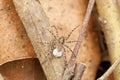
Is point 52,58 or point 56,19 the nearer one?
point 52,58

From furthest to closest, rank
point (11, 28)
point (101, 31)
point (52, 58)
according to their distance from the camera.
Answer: point (101, 31)
point (11, 28)
point (52, 58)

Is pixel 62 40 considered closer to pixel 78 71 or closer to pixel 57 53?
pixel 57 53

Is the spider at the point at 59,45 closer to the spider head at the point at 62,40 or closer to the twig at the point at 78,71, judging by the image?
the spider head at the point at 62,40

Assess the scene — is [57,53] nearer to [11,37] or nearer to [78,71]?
[78,71]

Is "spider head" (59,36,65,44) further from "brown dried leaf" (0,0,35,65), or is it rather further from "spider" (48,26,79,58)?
"brown dried leaf" (0,0,35,65)

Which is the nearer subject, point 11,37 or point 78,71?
point 78,71

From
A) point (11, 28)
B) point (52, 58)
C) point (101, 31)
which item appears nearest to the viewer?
point (52, 58)

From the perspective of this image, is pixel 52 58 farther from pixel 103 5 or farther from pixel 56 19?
pixel 103 5

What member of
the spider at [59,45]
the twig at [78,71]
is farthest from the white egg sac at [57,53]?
the twig at [78,71]

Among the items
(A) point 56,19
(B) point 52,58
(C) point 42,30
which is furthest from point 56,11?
(B) point 52,58

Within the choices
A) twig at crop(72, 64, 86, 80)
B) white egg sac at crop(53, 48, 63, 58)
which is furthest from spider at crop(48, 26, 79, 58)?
twig at crop(72, 64, 86, 80)

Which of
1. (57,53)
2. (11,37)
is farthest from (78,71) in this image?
(11,37)
